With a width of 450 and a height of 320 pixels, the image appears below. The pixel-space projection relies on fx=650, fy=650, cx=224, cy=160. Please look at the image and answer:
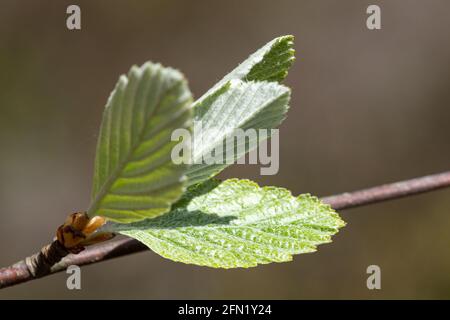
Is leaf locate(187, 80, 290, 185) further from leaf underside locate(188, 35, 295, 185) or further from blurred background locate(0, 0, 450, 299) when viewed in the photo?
blurred background locate(0, 0, 450, 299)

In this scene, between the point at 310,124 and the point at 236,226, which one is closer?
the point at 236,226

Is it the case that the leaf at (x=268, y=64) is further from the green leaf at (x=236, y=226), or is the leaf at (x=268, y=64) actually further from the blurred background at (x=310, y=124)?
the blurred background at (x=310, y=124)

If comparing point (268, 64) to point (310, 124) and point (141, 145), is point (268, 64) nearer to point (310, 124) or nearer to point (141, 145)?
point (141, 145)

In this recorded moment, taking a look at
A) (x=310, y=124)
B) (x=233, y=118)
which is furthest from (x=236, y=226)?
(x=310, y=124)

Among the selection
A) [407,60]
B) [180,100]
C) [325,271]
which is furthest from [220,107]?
[407,60]

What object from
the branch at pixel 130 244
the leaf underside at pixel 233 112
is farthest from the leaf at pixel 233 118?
the branch at pixel 130 244

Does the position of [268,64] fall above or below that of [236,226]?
above

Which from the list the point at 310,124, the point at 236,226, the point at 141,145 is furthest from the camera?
the point at 310,124
